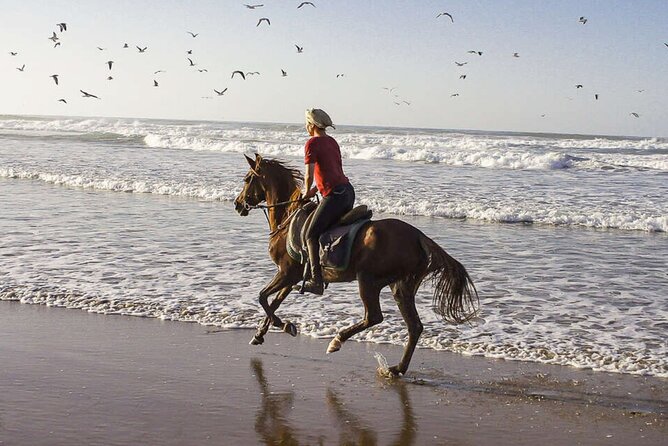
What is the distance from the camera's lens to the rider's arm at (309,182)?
7.31 metres

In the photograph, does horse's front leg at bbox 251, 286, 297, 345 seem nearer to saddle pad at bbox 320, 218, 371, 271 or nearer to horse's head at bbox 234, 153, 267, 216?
saddle pad at bbox 320, 218, 371, 271

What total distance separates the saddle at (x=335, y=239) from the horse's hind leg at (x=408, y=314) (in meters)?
0.55

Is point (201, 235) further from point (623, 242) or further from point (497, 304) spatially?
point (623, 242)

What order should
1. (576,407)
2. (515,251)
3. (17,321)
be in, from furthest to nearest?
(515,251), (17,321), (576,407)

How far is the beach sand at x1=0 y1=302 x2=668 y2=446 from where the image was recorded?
5508 millimetres

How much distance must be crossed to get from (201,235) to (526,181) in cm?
1617

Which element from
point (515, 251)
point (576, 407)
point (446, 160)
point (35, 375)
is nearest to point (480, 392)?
point (576, 407)

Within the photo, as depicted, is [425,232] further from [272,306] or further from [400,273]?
[400,273]

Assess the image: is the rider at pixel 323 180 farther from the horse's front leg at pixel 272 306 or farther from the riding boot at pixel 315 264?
the horse's front leg at pixel 272 306

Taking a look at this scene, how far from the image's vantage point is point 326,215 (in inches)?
287

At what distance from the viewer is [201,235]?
15047 mm

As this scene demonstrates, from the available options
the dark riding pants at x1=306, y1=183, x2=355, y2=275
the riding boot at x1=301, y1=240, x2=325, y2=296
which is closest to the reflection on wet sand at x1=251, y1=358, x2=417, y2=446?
the riding boot at x1=301, y1=240, x2=325, y2=296

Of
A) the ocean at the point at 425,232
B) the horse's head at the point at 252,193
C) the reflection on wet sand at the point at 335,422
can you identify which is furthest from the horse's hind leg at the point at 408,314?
the horse's head at the point at 252,193

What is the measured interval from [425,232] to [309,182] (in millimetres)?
8908
